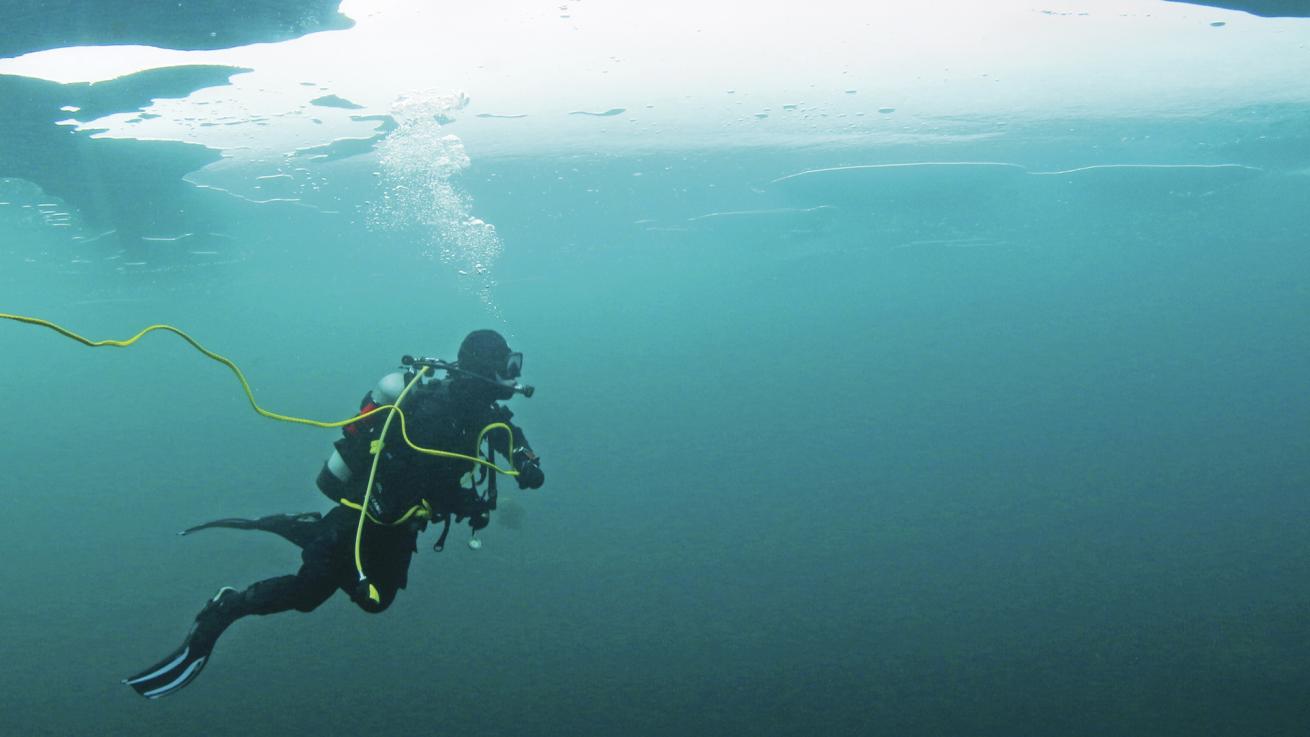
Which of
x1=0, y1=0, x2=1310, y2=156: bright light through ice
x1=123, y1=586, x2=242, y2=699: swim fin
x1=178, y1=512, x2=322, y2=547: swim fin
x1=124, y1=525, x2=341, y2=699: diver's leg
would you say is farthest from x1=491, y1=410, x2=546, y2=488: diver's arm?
x1=0, y1=0, x2=1310, y2=156: bright light through ice

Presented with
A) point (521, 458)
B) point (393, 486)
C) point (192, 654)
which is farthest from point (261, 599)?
point (521, 458)

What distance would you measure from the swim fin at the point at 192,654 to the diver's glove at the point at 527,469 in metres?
1.58

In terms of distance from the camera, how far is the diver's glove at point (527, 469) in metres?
3.53

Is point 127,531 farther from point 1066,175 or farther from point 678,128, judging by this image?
point 1066,175

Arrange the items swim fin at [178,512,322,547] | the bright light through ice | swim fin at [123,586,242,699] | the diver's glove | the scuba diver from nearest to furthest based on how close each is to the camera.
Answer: swim fin at [123,586,242,699]
the scuba diver
the diver's glove
swim fin at [178,512,322,547]
the bright light through ice

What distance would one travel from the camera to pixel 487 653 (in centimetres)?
1065

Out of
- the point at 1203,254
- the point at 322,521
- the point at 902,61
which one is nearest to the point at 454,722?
the point at 322,521

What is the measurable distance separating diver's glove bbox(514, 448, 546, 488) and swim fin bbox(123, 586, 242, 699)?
158 cm

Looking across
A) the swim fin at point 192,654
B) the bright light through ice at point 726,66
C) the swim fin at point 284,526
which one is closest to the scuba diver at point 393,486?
the swim fin at point 192,654

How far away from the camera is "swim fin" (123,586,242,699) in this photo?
10.4 feet

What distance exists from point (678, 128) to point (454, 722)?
11232mm

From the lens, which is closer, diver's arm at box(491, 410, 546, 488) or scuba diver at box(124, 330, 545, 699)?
scuba diver at box(124, 330, 545, 699)

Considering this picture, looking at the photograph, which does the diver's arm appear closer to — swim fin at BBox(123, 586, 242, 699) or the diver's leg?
the diver's leg

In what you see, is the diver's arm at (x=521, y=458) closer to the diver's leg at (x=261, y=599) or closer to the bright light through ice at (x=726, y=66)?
the diver's leg at (x=261, y=599)
